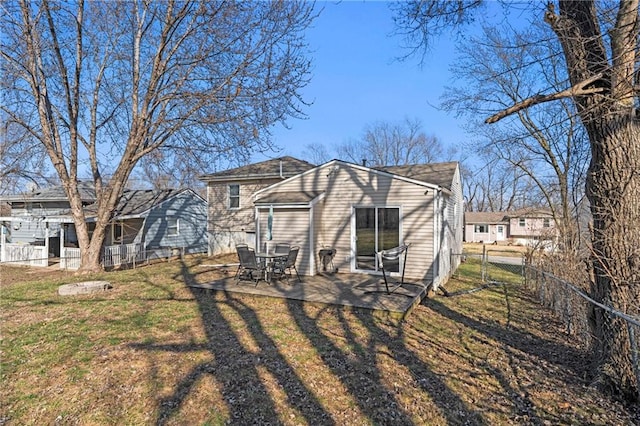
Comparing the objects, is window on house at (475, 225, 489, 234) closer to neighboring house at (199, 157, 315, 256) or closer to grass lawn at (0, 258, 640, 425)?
neighboring house at (199, 157, 315, 256)

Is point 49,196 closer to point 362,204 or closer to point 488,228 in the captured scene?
point 362,204

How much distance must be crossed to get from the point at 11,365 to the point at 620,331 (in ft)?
25.4

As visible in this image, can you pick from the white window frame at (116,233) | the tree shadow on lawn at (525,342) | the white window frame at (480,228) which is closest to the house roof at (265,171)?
the white window frame at (116,233)

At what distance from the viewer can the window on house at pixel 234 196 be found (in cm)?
1804

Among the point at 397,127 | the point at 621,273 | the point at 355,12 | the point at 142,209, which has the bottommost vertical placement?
the point at 621,273

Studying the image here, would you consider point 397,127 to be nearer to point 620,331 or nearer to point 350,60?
point 350,60

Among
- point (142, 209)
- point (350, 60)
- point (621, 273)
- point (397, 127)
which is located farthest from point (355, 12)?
point (397, 127)

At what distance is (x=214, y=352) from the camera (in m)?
5.00

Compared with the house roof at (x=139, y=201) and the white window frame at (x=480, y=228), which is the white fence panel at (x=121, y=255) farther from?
the white window frame at (x=480, y=228)

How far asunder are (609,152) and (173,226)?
19.8 metres

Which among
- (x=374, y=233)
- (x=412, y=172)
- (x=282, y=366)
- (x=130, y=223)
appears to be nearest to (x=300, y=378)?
(x=282, y=366)

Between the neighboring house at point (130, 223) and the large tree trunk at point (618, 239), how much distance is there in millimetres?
16631

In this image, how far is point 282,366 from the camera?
460cm

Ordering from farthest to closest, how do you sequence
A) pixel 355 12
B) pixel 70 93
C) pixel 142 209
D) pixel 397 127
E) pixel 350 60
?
pixel 397 127 < pixel 142 209 < pixel 70 93 < pixel 350 60 < pixel 355 12
